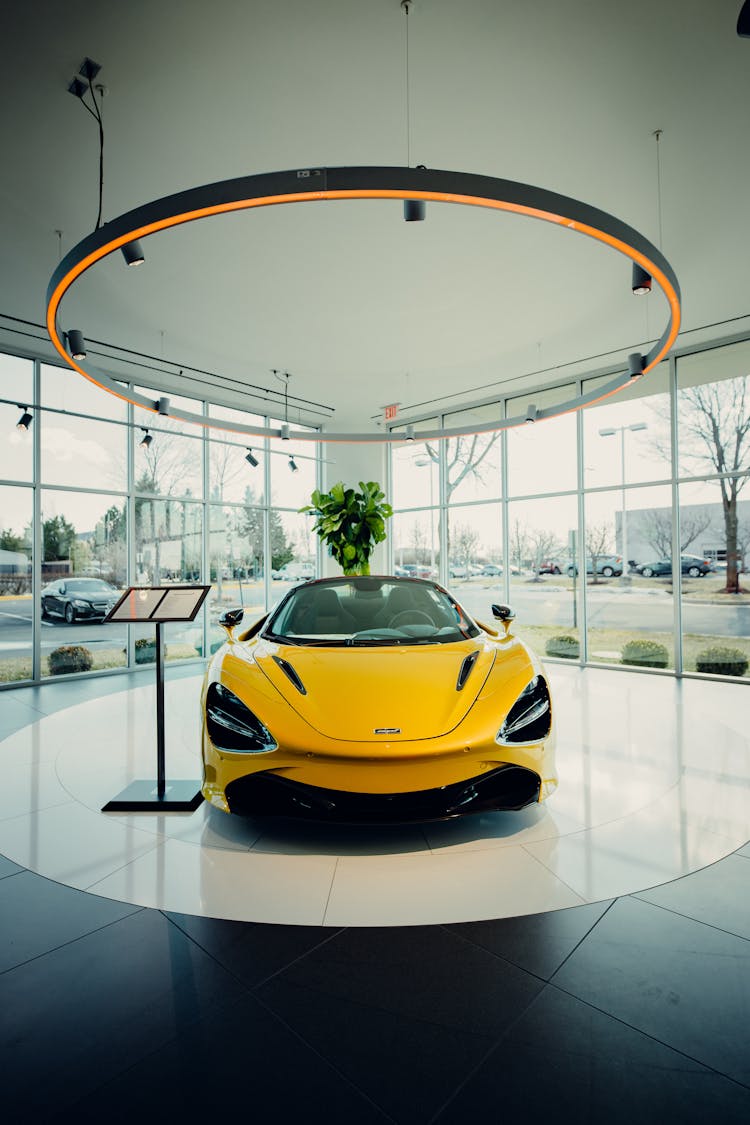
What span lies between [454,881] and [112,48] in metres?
4.18

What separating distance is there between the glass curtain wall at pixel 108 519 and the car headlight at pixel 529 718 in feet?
19.9

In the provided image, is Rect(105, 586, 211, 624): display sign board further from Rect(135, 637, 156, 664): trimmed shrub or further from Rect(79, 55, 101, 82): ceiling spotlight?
Rect(135, 637, 156, 664): trimmed shrub

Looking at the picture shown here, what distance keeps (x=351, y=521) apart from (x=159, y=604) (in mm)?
6447

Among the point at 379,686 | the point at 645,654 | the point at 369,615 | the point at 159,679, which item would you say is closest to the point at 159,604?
the point at 159,679

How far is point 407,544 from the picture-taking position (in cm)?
1019

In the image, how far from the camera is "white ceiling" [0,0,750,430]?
2.76m

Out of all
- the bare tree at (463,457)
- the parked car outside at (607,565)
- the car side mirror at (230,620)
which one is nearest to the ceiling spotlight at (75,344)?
the car side mirror at (230,620)

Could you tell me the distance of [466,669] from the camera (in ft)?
8.39

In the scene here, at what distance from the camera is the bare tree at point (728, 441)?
6562mm

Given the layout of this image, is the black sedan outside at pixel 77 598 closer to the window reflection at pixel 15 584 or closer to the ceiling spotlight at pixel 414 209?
the window reflection at pixel 15 584

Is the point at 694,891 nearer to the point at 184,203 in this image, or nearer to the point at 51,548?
the point at 184,203

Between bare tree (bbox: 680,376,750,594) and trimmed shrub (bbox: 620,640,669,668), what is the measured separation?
3.54 feet

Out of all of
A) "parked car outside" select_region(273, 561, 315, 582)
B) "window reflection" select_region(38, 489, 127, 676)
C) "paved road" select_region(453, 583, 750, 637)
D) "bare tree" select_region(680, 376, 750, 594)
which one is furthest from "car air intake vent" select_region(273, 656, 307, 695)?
"parked car outside" select_region(273, 561, 315, 582)

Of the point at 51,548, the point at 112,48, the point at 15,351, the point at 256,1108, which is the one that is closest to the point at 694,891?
the point at 256,1108
